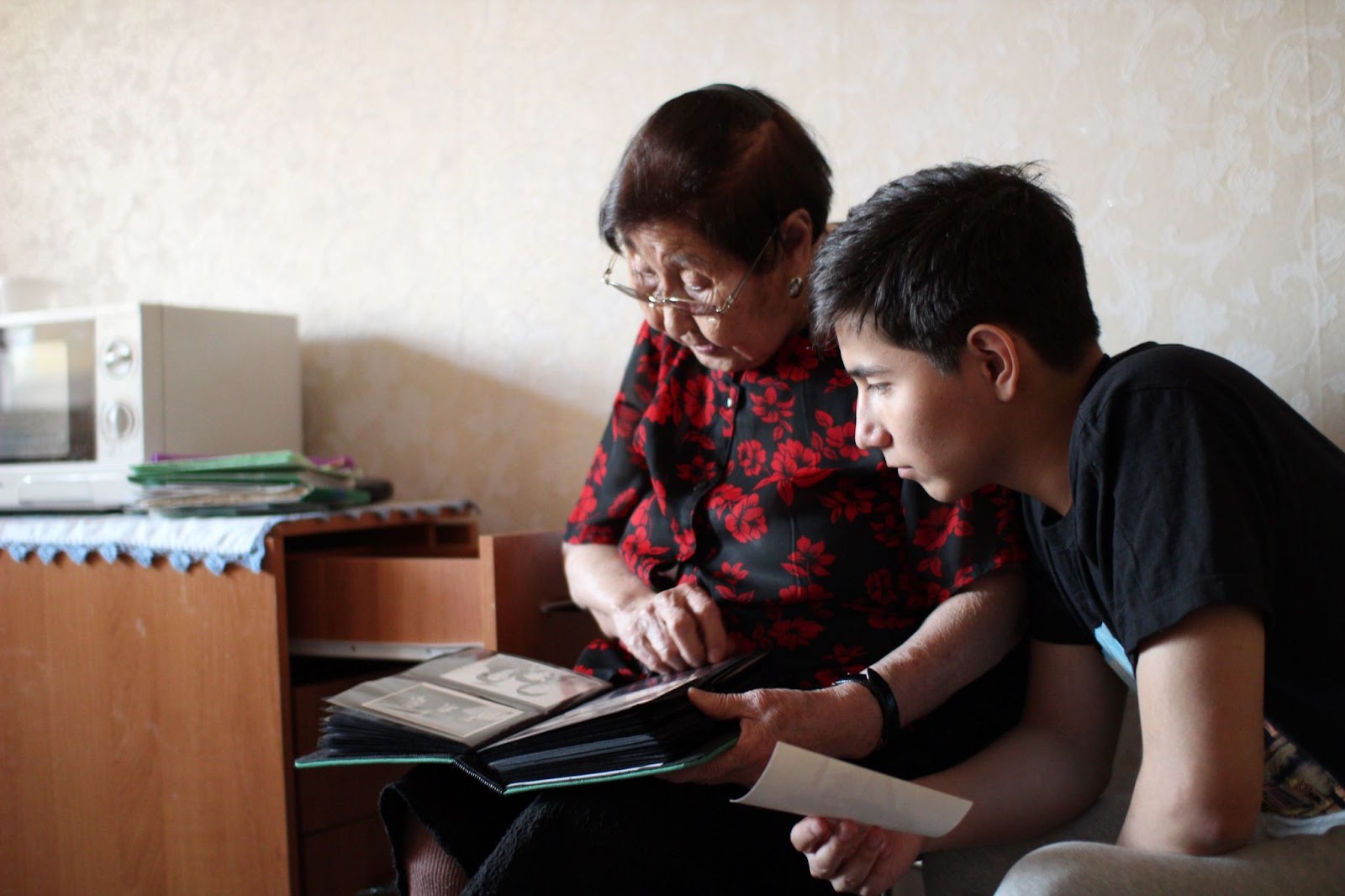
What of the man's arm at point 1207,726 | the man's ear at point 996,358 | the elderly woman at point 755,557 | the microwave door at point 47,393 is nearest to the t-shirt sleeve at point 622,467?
the elderly woman at point 755,557

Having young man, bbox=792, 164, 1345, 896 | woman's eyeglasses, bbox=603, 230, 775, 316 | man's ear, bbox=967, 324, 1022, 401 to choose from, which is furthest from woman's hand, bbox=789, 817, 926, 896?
woman's eyeglasses, bbox=603, 230, 775, 316

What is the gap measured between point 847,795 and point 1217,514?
11.7 inches

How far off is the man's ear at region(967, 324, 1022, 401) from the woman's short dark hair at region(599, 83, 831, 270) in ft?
1.05

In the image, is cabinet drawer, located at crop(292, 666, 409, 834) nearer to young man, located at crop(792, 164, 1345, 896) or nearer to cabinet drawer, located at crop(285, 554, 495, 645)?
cabinet drawer, located at crop(285, 554, 495, 645)

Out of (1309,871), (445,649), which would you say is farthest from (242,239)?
(1309,871)

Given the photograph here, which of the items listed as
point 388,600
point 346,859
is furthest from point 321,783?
point 388,600

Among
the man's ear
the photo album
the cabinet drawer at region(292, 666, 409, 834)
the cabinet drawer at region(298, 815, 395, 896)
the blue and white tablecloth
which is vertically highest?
the man's ear

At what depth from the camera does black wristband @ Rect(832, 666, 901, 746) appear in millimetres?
934

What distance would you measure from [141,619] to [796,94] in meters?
1.12

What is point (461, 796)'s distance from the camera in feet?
3.17

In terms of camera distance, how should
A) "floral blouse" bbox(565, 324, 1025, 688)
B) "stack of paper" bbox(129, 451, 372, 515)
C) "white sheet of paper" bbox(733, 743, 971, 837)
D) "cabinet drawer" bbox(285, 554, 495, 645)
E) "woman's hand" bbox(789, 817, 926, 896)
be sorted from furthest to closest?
1. "stack of paper" bbox(129, 451, 372, 515)
2. "cabinet drawer" bbox(285, 554, 495, 645)
3. "floral blouse" bbox(565, 324, 1025, 688)
4. "woman's hand" bbox(789, 817, 926, 896)
5. "white sheet of paper" bbox(733, 743, 971, 837)

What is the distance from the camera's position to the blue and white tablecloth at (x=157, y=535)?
1.34m

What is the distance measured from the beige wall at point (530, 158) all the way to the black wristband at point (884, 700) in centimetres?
58

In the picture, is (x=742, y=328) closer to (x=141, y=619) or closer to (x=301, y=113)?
(x=141, y=619)
